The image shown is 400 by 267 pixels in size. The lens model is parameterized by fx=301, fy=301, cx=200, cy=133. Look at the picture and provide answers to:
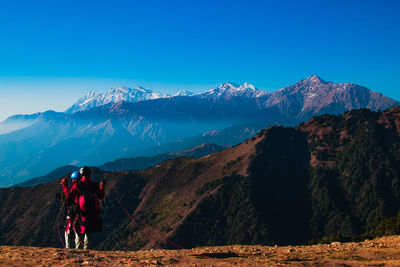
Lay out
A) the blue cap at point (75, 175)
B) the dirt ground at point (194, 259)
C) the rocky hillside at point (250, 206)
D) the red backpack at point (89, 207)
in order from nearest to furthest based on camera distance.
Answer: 1. the red backpack at point (89, 207)
2. the blue cap at point (75, 175)
3. the dirt ground at point (194, 259)
4. the rocky hillside at point (250, 206)

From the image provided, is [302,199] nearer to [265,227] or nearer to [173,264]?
[265,227]

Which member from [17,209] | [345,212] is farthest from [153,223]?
[345,212]

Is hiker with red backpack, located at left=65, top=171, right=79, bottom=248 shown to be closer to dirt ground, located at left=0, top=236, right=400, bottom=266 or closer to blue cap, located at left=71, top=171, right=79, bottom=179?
blue cap, located at left=71, top=171, right=79, bottom=179

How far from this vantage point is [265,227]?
15150cm

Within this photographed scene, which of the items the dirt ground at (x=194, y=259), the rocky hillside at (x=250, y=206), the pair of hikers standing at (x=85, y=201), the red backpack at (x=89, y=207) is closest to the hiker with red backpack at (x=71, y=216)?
the pair of hikers standing at (x=85, y=201)

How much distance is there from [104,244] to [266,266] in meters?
168

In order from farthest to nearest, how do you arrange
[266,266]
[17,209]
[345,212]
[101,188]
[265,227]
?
[17,209], [345,212], [265,227], [266,266], [101,188]

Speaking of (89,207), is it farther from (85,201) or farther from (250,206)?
(250,206)

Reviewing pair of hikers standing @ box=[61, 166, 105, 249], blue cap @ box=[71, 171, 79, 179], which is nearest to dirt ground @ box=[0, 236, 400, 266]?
pair of hikers standing @ box=[61, 166, 105, 249]

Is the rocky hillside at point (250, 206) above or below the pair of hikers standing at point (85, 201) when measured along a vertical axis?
below

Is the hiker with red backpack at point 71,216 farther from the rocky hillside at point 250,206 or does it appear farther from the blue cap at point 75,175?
the rocky hillside at point 250,206

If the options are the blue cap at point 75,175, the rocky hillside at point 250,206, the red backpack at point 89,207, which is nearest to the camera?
the red backpack at point 89,207

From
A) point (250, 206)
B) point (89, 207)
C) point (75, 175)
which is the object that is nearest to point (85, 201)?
point (89, 207)

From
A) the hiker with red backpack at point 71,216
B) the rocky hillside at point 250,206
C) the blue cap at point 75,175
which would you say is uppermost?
the blue cap at point 75,175
